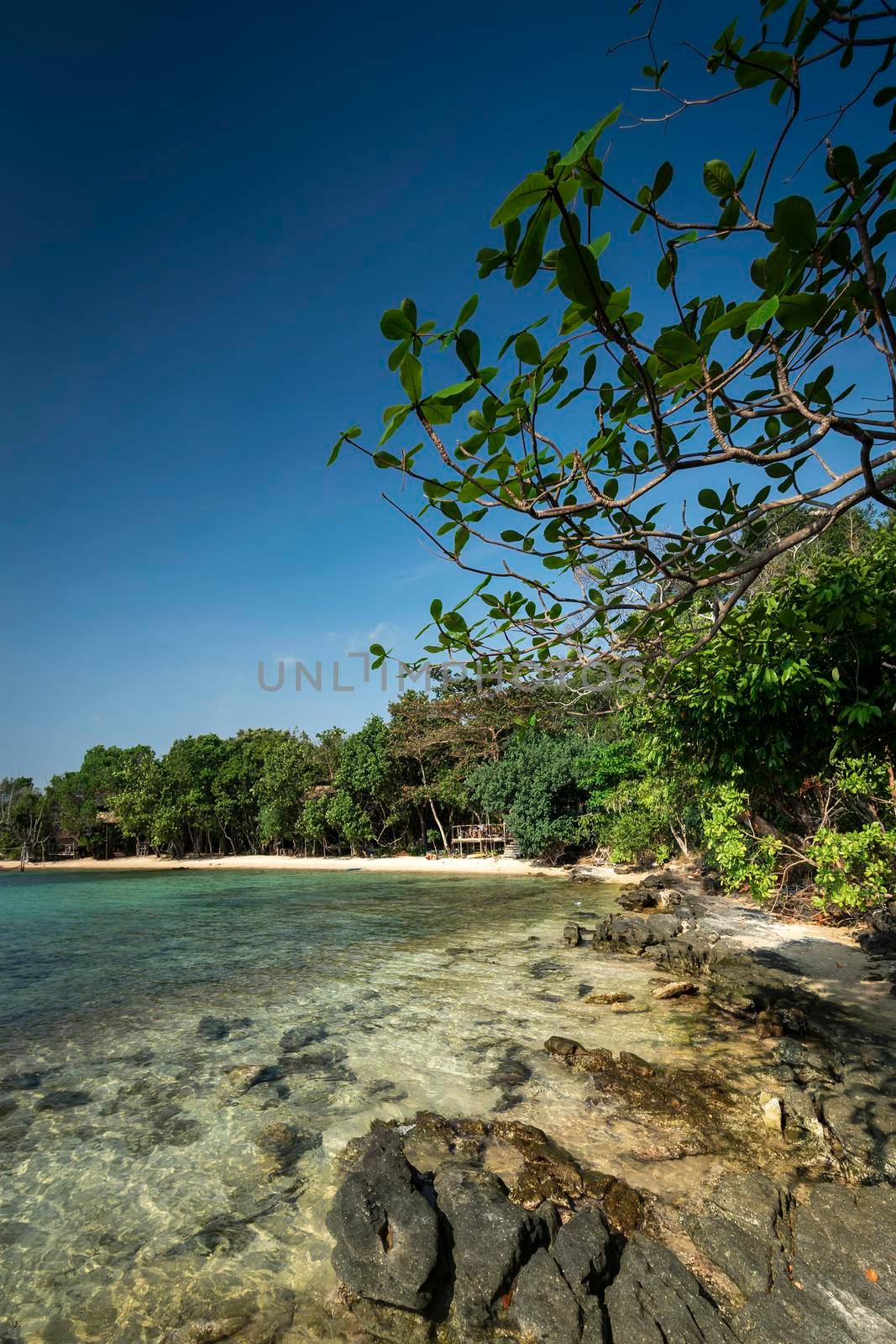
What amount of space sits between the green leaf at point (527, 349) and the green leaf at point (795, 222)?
1.98 ft

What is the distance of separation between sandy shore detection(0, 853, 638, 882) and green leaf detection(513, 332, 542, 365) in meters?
19.9

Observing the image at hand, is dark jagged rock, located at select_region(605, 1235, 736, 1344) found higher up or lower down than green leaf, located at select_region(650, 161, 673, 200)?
lower down

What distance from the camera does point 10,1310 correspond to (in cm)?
327

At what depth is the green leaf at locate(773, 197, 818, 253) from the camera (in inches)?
55.7

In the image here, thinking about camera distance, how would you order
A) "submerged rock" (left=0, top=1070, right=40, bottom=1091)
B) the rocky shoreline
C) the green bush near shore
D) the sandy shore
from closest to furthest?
the rocky shoreline → "submerged rock" (left=0, top=1070, right=40, bottom=1091) → the green bush near shore → the sandy shore

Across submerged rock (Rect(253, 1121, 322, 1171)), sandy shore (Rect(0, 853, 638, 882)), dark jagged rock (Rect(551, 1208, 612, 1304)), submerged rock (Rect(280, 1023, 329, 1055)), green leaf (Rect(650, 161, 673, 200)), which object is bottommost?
sandy shore (Rect(0, 853, 638, 882))

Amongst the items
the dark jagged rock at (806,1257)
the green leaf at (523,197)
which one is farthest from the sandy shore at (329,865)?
the green leaf at (523,197)

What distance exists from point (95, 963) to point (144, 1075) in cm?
721

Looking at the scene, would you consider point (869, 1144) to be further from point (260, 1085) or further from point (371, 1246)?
point (260, 1085)

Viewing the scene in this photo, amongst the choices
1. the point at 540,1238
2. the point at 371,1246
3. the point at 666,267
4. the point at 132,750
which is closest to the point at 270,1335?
the point at 371,1246

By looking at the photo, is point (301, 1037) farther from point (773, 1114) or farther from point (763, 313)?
point (763, 313)

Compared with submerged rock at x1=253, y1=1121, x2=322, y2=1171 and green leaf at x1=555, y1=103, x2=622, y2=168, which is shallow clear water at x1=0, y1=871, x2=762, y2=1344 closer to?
submerged rock at x1=253, y1=1121, x2=322, y2=1171

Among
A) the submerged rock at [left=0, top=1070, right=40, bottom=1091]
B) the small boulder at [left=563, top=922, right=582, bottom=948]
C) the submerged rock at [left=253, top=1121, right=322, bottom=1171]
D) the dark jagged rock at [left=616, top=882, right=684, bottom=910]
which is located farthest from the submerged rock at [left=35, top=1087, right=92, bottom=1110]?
the dark jagged rock at [left=616, top=882, right=684, bottom=910]

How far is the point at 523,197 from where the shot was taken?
3.89 ft
